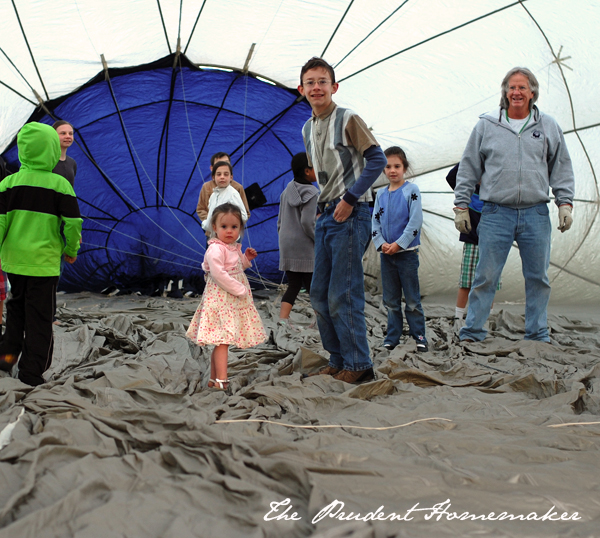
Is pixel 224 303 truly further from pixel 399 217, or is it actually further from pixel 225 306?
pixel 399 217

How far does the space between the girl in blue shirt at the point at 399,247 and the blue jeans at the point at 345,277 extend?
35.9 inches

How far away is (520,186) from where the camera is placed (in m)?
3.45

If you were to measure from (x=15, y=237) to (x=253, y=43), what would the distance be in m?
3.68

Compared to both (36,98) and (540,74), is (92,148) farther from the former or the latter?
(540,74)

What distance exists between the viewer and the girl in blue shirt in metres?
3.61

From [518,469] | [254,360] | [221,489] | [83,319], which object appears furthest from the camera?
[83,319]

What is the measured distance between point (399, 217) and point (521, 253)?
30.1 inches

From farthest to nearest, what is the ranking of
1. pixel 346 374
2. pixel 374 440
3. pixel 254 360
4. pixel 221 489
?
1. pixel 254 360
2. pixel 346 374
3. pixel 374 440
4. pixel 221 489

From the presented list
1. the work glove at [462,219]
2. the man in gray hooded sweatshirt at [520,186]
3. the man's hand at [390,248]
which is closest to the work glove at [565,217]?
the man in gray hooded sweatshirt at [520,186]

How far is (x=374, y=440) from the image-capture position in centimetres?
182

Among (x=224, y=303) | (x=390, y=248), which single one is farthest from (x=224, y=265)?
(x=390, y=248)

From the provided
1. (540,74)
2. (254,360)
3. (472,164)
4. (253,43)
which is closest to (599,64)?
(540,74)

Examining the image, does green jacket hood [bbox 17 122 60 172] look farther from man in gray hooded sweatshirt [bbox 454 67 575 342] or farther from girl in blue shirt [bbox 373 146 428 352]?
man in gray hooded sweatshirt [bbox 454 67 575 342]

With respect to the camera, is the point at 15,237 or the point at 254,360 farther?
the point at 254,360
